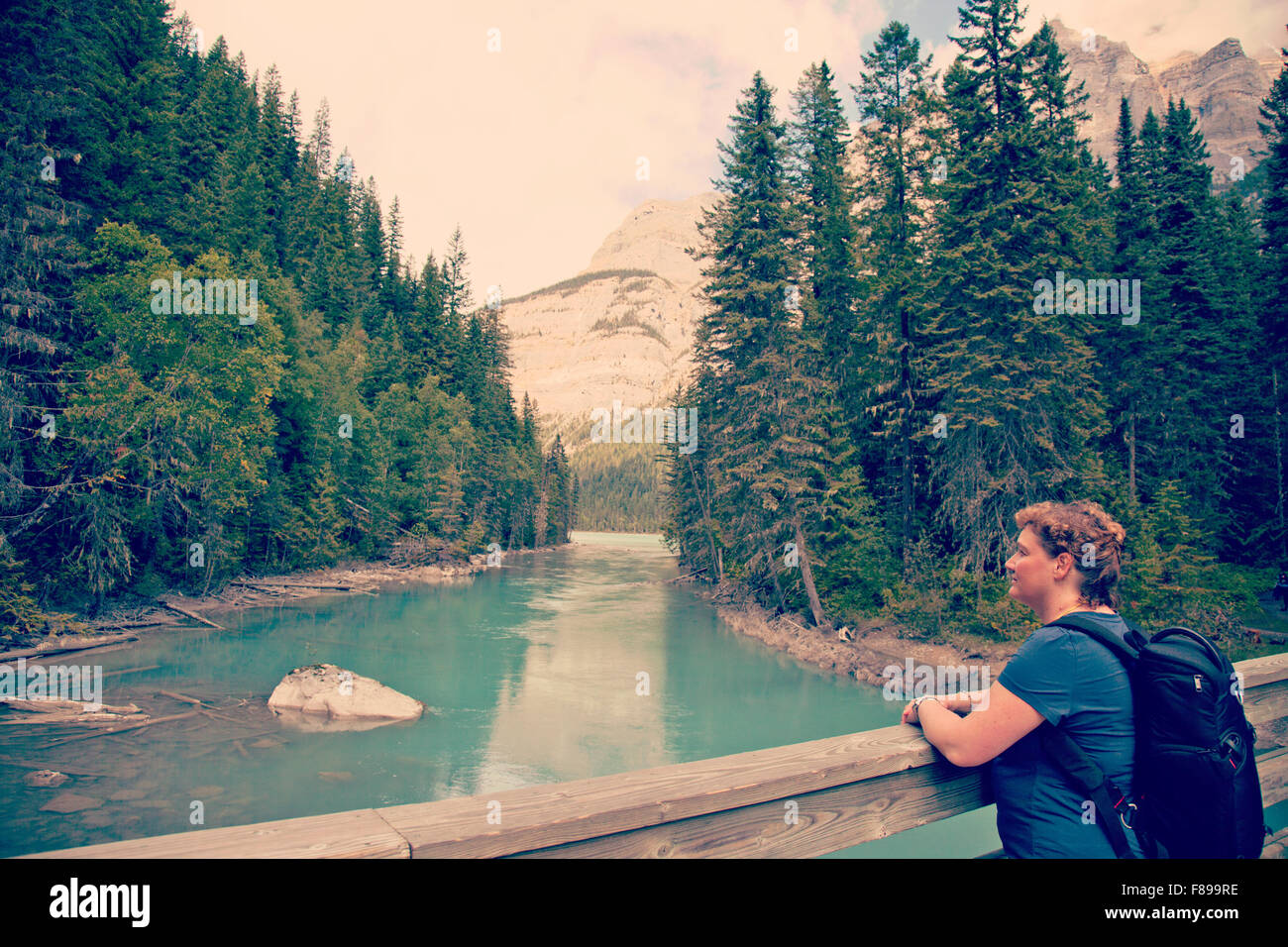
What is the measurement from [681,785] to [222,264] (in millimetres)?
30960

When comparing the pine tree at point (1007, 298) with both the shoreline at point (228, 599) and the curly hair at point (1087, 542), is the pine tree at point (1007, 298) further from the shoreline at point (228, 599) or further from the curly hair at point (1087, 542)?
the shoreline at point (228, 599)

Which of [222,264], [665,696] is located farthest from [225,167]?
[665,696]

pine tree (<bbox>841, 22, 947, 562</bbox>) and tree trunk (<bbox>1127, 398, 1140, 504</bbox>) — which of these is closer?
pine tree (<bbox>841, 22, 947, 562</bbox>)

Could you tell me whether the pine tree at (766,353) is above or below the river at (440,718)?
above

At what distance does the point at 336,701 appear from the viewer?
16.0 meters

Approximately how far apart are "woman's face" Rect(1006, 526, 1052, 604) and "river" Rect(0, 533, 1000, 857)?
10414 millimetres

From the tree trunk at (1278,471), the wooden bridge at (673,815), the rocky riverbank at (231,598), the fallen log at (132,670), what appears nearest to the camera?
the wooden bridge at (673,815)

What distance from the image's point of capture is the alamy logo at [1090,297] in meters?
20.2

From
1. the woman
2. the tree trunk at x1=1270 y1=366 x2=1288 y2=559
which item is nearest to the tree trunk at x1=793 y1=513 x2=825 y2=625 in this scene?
the tree trunk at x1=1270 y1=366 x2=1288 y2=559

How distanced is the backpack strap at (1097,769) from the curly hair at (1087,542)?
0.20 meters

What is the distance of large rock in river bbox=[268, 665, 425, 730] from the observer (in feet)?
51.7

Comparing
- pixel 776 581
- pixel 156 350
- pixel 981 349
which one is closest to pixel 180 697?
pixel 156 350

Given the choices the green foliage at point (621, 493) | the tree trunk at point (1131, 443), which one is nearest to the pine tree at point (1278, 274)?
the tree trunk at point (1131, 443)
